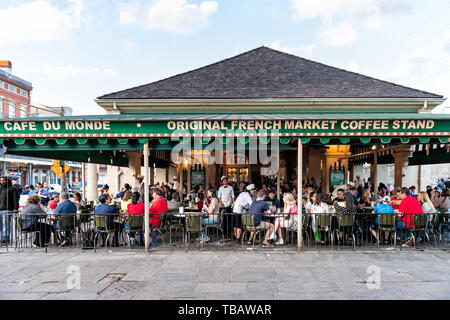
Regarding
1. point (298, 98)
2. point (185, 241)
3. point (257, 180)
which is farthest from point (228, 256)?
point (257, 180)

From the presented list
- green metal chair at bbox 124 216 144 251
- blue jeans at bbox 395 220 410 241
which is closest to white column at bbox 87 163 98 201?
green metal chair at bbox 124 216 144 251

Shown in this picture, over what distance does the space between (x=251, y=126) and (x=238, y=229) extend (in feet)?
10.9

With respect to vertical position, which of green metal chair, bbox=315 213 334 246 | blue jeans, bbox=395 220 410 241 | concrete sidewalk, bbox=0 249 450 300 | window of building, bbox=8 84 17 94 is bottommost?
concrete sidewalk, bbox=0 249 450 300

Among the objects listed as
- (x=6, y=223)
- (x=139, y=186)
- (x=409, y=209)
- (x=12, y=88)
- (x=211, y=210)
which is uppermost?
(x=12, y=88)

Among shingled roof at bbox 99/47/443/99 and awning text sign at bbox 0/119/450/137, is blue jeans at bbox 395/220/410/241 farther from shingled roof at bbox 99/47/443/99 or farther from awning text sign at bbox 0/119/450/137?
shingled roof at bbox 99/47/443/99

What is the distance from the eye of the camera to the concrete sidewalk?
5250 mm

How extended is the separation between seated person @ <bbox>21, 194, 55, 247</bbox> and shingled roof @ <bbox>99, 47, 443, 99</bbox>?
768cm

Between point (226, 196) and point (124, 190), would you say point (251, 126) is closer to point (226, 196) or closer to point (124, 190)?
point (226, 196)

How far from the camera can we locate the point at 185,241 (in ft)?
28.8

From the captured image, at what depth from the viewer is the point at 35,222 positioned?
8352mm

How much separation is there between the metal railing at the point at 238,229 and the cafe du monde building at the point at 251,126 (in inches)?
63.1

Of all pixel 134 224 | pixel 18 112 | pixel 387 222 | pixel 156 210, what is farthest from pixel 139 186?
pixel 18 112
